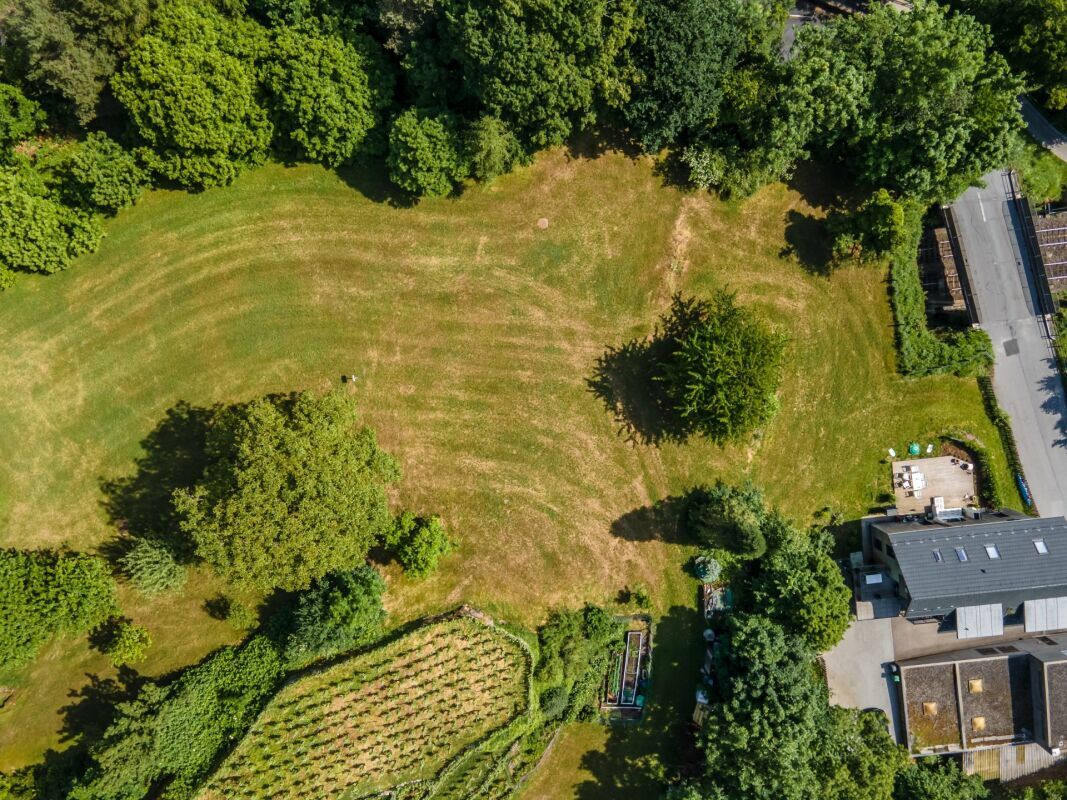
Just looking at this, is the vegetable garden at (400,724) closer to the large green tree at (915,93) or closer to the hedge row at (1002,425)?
the hedge row at (1002,425)

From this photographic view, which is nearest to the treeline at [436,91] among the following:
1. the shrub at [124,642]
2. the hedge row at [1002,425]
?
the hedge row at [1002,425]

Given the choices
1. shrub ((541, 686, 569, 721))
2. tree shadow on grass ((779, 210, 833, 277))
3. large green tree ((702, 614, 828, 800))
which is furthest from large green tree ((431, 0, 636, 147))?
shrub ((541, 686, 569, 721))

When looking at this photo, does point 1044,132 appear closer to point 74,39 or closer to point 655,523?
point 655,523

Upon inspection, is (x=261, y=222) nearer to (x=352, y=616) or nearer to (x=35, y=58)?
(x=35, y=58)

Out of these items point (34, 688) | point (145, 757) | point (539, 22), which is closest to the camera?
point (539, 22)

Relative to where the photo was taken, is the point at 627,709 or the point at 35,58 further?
the point at 627,709

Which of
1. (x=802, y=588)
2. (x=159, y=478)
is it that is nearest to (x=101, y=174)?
(x=159, y=478)

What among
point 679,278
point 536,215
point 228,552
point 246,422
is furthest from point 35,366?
point 679,278
